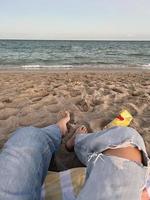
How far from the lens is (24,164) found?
5.87ft

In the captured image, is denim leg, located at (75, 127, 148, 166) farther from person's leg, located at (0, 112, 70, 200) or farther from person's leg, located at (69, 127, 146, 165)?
person's leg, located at (0, 112, 70, 200)

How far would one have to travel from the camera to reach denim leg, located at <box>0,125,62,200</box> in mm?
1635

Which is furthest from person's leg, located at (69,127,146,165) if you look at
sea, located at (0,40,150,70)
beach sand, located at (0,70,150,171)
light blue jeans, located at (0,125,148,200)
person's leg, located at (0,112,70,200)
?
sea, located at (0,40,150,70)

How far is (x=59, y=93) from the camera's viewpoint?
4.80m

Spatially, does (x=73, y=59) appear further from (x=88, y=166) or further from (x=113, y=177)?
(x=113, y=177)

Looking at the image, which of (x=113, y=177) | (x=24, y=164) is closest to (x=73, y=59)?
(x=24, y=164)

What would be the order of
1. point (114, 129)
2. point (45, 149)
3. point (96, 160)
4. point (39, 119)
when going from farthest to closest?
1. point (39, 119)
2. point (45, 149)
3. point (114, 129)
4. point (96, 160)

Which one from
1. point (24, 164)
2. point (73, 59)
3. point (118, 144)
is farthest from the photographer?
point (73, 59)

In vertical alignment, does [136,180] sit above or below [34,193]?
above

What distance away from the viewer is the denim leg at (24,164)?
1635mm

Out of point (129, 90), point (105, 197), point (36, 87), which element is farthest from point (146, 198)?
point (36, 87)

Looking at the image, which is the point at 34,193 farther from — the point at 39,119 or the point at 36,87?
the point at 36,87

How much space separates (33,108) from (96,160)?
2.53m

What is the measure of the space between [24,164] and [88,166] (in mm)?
428
